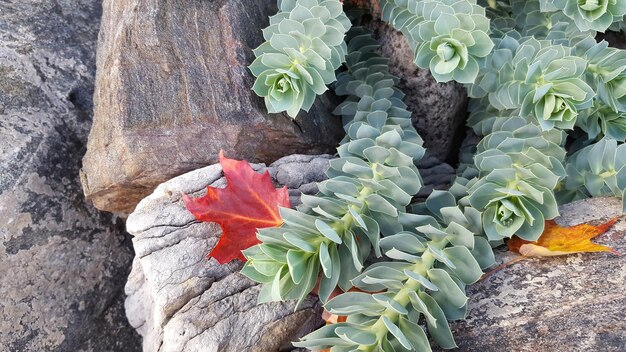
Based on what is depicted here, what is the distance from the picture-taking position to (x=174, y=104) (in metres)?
1.21

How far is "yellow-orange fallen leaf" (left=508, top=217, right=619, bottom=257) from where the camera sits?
1053 mm

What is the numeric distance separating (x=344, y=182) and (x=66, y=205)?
0.73m

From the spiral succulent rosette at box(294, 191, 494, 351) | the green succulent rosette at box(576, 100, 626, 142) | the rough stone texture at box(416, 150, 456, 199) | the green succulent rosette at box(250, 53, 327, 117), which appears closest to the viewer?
the spiral succulent rosette at box(294, 191, 494, 351)

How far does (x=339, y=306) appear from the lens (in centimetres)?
94

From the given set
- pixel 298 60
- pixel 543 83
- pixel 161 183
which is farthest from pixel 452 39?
pixel 161 183

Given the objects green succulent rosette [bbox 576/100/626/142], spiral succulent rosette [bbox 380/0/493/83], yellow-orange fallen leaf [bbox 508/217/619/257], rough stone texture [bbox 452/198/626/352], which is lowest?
rough stone texture [bbox 452/198/626/352]

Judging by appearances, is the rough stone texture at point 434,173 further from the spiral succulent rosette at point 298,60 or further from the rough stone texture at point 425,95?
the spiral succulent rosette at point 298,60

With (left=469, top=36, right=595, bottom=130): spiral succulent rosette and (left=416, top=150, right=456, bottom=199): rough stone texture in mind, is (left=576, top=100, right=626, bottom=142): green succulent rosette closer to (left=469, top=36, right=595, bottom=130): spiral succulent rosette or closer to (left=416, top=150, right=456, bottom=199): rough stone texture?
(left=469, top=36, right=595, bottom=130): spiral succulent rosette

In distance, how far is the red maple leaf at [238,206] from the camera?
1.08m

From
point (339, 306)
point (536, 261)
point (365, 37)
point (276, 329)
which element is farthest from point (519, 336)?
point (365, 37)

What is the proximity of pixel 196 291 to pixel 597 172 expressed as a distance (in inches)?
33.1

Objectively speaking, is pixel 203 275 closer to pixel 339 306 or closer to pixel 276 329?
pixel 276 329

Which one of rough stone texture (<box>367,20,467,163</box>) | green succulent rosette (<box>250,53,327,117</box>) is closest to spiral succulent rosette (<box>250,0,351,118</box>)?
green succulent rosette (<box>250,53,327,117</box>)

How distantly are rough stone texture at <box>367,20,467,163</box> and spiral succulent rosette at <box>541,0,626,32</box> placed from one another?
13.5 inches
